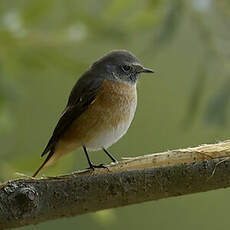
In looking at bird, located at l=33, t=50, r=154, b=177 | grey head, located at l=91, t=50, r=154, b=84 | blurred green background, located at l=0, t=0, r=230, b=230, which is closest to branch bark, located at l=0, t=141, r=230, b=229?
blurred green background, located at l=0, t=0, r=230, b=230

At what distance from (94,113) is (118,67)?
0.25 meters

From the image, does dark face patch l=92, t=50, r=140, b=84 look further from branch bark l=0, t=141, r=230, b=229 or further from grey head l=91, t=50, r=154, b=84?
branch bark l=0, t=141, r=230, b=229

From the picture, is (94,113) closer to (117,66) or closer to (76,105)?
(76,105)

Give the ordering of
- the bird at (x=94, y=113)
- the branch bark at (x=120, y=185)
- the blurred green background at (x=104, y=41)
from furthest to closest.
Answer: the bird at (x=94, y=113) < the blurred green background at (x=104, y=41) < the branch bark at (x=120, y=185)

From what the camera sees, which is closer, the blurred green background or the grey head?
the blurred green background

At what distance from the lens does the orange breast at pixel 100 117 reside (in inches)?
92.9

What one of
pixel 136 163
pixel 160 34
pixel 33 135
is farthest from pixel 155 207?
pixel 136 163

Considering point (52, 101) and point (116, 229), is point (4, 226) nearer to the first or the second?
point (52, 101)

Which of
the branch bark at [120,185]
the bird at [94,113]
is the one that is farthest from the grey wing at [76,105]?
the branch bark at [120,185]

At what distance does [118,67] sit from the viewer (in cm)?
255

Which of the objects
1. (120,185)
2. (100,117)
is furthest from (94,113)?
(120,185)

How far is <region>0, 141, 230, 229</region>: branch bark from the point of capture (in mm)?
1640

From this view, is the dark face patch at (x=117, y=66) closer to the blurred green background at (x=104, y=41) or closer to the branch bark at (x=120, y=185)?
the blurred green background at (x=104, y=41)

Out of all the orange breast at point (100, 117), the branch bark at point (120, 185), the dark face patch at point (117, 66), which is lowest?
the branch bark at point (120, 185)
